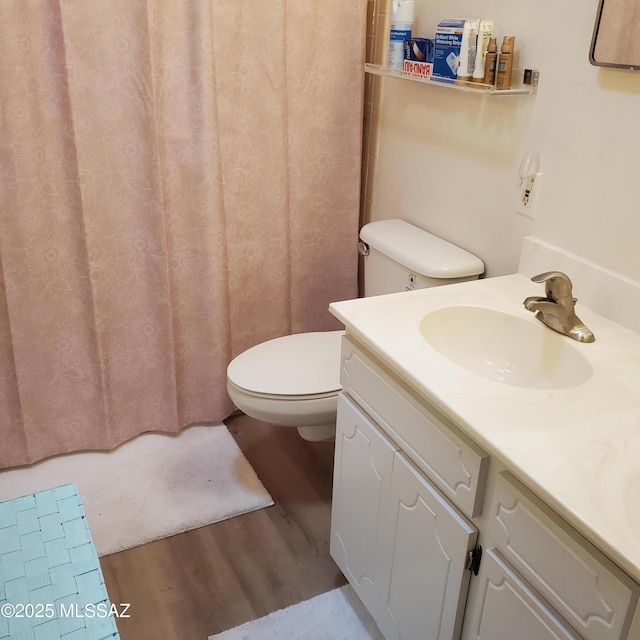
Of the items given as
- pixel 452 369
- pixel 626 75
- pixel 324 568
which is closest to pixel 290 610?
pixel 324 568

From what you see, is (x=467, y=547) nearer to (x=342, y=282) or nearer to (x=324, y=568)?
(x=324, y=568)

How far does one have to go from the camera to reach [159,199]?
81.0 inches

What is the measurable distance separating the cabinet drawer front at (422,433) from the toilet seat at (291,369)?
350 mm

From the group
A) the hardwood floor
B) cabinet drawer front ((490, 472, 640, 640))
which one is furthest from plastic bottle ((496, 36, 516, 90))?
the hardwood floor

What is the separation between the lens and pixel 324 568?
6.14ft

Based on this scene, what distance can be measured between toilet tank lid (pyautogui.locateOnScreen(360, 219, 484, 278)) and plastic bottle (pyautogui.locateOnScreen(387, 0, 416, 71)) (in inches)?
18.2

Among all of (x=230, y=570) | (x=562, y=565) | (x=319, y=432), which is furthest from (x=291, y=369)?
(x=562, y=565)

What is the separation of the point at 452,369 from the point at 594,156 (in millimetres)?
609

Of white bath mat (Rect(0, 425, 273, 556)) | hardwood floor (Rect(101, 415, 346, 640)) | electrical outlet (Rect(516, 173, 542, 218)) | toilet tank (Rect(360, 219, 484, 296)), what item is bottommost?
hardwood floor (Rect(101, 415, 346, 640))

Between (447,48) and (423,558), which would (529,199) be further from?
(423,558)

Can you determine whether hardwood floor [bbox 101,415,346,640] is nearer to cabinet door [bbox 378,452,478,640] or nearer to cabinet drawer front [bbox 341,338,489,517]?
cabinet door [bbox 378,452,478,640]

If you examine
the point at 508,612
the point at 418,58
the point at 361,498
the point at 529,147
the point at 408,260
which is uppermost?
the point at 418,58

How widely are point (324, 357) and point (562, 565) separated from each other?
115cm

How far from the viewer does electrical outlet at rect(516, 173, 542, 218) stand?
163cm
